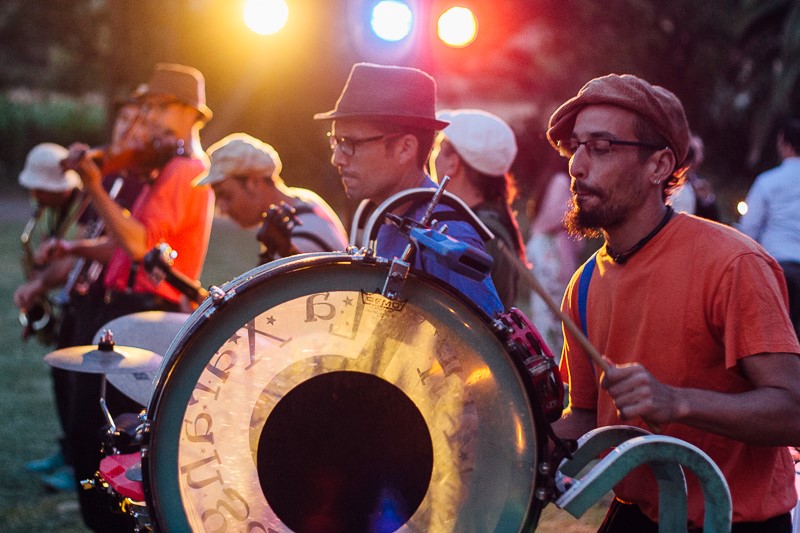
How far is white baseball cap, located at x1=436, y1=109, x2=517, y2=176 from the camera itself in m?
4.45

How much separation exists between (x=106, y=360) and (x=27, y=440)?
4332 mm

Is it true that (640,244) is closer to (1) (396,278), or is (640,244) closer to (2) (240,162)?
(1) (396,278)

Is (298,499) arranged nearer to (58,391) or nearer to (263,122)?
(58,391)

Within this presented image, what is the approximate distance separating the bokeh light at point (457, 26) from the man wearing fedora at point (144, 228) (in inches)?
101

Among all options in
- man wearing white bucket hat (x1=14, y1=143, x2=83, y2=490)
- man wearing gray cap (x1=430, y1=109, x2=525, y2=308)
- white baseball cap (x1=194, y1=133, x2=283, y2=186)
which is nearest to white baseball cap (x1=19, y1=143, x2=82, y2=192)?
man wearing white bucket hat (x1=14, y1=143, x2=83, y2=490)

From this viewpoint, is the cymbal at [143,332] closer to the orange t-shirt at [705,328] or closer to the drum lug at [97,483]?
the drum lug at [97,483]

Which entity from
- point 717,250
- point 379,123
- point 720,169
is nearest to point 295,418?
point 717,250

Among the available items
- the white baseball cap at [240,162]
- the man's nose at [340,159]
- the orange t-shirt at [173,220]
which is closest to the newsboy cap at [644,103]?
the man's nose at [340,159]

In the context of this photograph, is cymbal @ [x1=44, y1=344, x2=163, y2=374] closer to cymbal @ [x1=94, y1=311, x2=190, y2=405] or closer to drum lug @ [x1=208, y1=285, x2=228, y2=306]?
cymbal @ [x1=94, y1=311, x2=190, y2=405]

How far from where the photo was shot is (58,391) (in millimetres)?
5711

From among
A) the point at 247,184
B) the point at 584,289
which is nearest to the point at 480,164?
the point at 247,184

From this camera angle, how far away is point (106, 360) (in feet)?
9.56

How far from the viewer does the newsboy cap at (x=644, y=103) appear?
7.81 feet

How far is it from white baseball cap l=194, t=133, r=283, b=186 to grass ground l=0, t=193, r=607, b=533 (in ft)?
6.41
